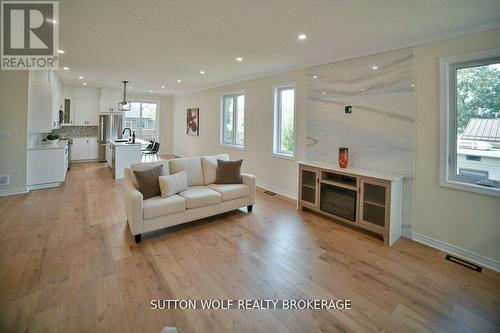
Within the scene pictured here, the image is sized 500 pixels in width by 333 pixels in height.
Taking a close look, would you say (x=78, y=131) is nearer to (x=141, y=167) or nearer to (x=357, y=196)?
(x=141, y=167)

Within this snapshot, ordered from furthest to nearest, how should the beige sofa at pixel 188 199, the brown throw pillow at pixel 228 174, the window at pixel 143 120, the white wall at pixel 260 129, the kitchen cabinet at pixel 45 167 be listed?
the window at pixel 143 120 < the kitchen cabinet at pixel 45 167 < the white wall at pixel 260 129 < the brown throw pillow at pixel 228 174 < the beige sofa at pixel 188 199

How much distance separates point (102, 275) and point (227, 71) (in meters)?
4.53

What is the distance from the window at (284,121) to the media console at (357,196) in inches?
44.0

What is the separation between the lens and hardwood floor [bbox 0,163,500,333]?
1906 mm

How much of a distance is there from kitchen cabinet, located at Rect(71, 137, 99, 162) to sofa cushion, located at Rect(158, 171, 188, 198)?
22.0 feet

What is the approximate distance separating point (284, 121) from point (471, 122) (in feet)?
10.2

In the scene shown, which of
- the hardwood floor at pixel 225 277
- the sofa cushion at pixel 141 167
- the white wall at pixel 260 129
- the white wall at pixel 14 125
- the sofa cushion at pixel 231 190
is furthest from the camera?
the white wall at pixel 260 129

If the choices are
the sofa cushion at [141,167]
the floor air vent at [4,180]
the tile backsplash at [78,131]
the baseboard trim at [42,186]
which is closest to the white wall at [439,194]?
the sofa cushion at [141,167]

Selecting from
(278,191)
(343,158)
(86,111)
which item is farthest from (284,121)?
(86,111)

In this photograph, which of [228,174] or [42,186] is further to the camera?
[42,186]

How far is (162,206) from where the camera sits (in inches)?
127

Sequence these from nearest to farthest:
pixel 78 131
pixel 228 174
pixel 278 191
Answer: pixel 228 174
pixel 278 191
pixel 78 131

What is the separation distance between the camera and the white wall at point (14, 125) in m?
4.59

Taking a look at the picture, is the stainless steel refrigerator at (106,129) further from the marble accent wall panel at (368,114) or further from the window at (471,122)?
the window at (471,122)
